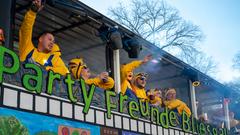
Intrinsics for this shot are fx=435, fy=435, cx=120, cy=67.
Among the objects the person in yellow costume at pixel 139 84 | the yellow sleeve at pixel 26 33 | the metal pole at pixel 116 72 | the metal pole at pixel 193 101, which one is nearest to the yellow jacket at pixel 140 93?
the person in yellow costume at pixel 139 84

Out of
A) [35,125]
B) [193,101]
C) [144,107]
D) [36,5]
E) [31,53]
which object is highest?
[36,5]

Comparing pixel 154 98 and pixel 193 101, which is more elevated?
pixel 193 101

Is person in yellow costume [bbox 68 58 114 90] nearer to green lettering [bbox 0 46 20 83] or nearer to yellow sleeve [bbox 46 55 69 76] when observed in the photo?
yellow sleeve [bbox 46 55 69 76]

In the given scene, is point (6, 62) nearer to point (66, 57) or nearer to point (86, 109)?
point (86, 109)

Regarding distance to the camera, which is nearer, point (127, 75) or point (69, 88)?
point (69, 88)

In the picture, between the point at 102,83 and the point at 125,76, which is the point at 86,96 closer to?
the point at 102,83

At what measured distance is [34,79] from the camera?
528 centimetres

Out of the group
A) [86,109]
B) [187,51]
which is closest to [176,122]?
[86,109]

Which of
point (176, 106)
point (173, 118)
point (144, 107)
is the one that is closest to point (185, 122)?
point (176, 106)

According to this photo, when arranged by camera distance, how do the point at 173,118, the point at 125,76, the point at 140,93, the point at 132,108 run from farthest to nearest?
the point at 173,118, the point at 140,93, the point at 125,76, the point at 132,108

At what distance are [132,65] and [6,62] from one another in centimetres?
323

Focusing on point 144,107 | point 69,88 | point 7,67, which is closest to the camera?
point 7,67

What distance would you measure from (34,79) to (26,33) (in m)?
0.69

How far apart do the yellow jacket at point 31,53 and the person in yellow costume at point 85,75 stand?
447mm
